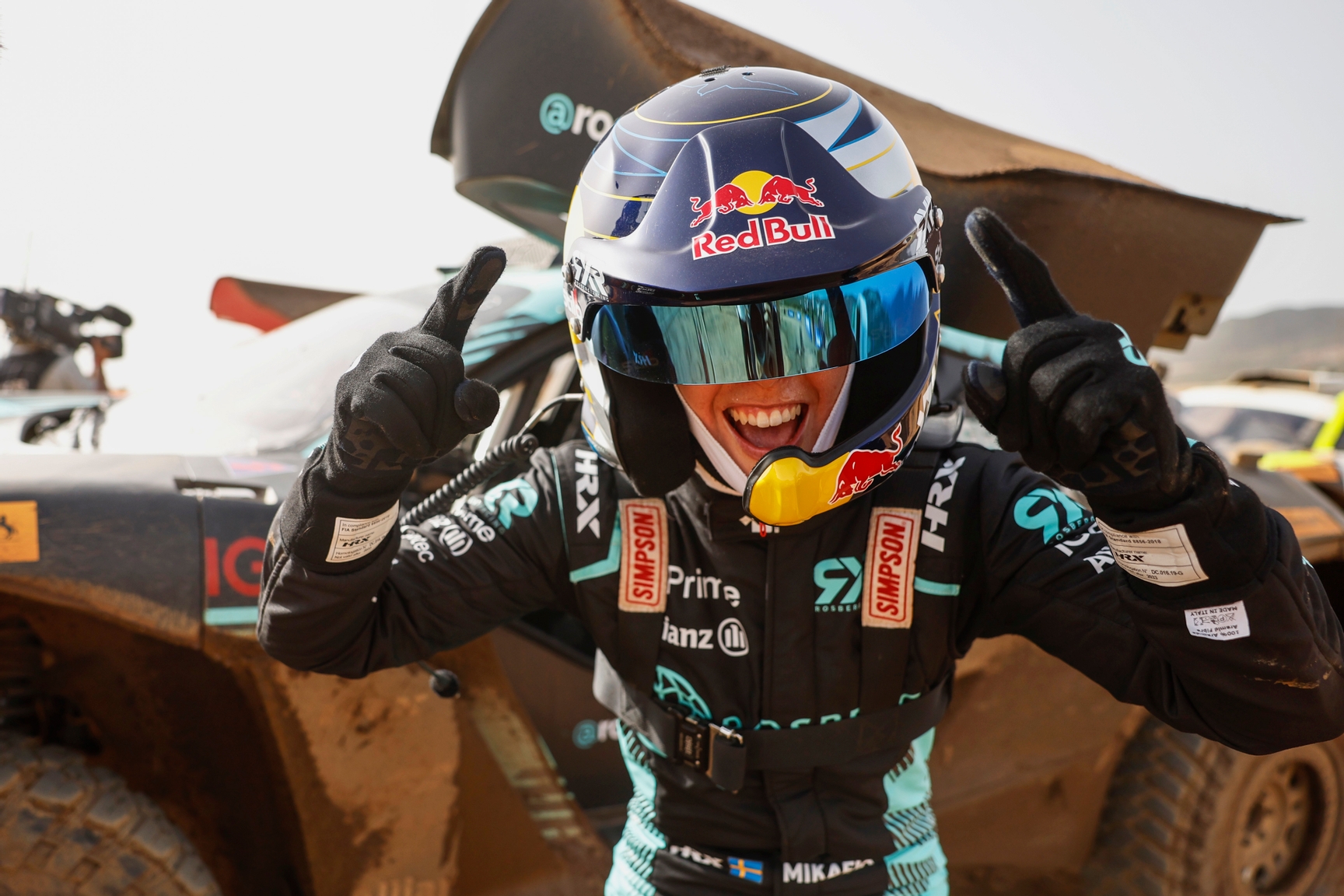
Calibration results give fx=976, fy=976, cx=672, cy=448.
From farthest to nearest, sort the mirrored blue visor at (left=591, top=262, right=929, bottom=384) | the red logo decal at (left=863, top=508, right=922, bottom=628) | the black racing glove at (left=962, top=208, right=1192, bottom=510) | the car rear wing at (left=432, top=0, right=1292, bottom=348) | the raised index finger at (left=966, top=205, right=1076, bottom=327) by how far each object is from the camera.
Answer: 1. the car rear wing at (left=432, top=0, right=1292, bottom=348)
2. the red logo decal at (left=863, top=508, right=922, bottom=628)
3. the mirrored blue visor at (left=591, top=262, right=929, bottom=384)
4. the raised index finger at (left=966, top=205, right=1076, bottom=327)
5. the black racing glove at (left=962, top=208, right=1192, bottom=510)

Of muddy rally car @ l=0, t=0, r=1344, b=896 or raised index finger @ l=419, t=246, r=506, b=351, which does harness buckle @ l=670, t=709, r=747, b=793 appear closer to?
muddy rally car @ l=0, t=0, r=1344, b=896

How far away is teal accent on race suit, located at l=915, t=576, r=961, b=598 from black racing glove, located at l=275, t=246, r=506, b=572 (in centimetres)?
65

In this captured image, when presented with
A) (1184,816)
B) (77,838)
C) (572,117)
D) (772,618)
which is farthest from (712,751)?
(1184,816)

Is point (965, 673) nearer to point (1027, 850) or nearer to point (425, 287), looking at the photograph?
point (1027, 850)

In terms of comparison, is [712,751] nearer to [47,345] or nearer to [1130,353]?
[1130,353]

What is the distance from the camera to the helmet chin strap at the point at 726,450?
140 cm

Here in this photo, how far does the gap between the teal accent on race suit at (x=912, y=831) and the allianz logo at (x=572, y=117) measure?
1440 millimetres

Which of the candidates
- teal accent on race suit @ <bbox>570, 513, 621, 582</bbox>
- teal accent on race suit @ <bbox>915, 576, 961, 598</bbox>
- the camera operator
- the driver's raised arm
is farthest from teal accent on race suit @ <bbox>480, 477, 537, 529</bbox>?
the camera operator

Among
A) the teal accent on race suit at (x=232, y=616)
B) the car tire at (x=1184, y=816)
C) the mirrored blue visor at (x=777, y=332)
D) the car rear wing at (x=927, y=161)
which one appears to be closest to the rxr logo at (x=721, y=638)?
the mirrored blue visor at (x=777, y=332)

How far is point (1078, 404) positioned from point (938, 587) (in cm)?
43

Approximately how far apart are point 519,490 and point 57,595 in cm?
79

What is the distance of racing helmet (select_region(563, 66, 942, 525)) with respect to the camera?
4.25 feet

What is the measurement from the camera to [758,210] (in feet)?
4.38

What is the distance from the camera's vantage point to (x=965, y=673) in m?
2.24
